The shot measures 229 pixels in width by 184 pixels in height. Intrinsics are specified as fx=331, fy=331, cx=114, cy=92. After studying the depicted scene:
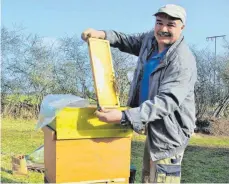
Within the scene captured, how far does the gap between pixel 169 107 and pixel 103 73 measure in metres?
0.45

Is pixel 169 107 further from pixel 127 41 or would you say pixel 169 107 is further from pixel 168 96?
pixel 127 41

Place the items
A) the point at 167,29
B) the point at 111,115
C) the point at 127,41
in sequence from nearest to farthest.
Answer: the point at 111,115
the point at 167,29
the point at 127,41

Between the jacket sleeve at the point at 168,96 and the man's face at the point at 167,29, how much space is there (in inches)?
5.6

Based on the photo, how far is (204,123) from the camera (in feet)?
27.5

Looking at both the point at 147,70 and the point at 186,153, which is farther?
the point at 186,153

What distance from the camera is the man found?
1689mm

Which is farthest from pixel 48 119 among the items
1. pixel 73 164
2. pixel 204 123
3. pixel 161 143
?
pixel 204 123

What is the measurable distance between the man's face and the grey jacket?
43 mm

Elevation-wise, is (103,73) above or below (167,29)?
below

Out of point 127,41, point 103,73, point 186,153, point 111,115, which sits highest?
point 127,41

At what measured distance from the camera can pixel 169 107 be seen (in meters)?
1.70

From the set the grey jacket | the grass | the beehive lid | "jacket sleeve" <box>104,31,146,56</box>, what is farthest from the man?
the grass

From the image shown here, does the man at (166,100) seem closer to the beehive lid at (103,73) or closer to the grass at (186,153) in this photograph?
the beehive lid at (103,73)

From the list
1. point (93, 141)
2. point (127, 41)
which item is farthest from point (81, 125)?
point (127, 41)
